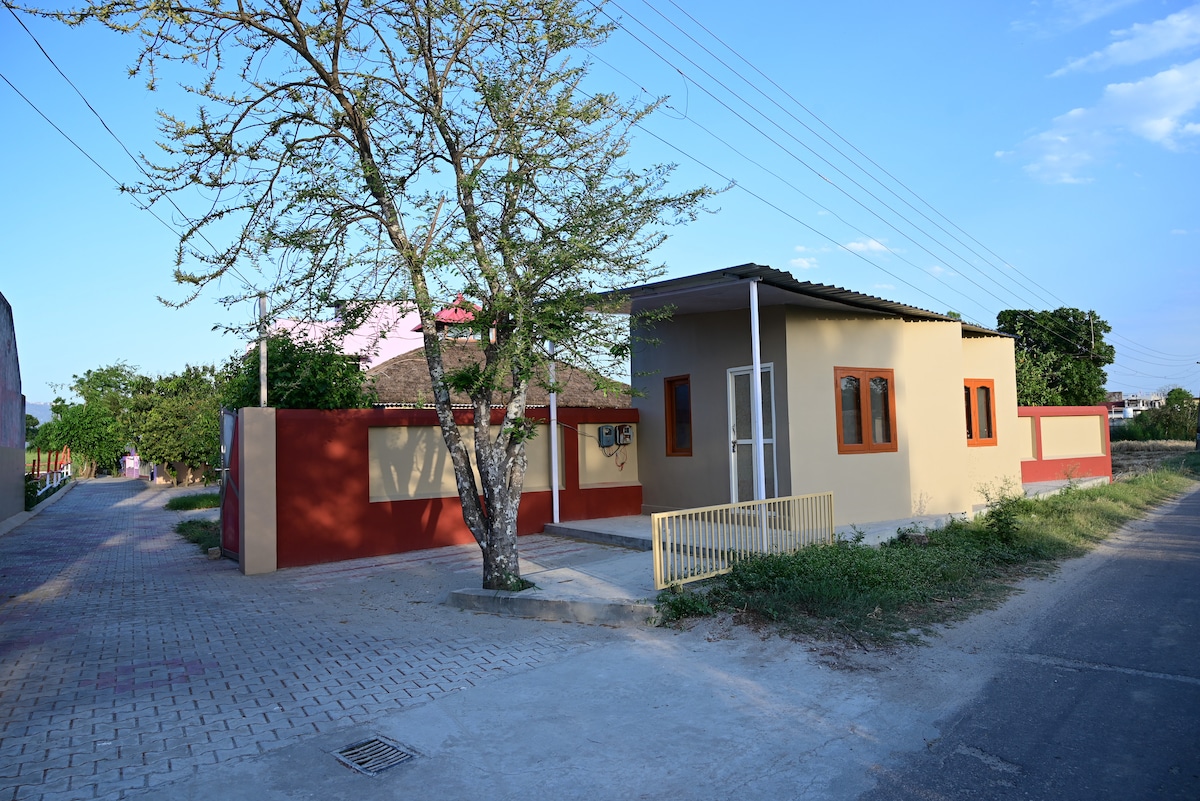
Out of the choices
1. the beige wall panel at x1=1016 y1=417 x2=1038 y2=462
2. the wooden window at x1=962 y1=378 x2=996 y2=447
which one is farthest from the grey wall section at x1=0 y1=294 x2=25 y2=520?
the beige wall panel at x1=1016 y1=417 x2=1038 y2=462

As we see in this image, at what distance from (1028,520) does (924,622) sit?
5.69 meters

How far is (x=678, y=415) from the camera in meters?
12.7

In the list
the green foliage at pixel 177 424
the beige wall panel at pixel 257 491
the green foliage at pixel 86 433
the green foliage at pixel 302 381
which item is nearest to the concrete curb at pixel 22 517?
the green foliage at pixel 177 424

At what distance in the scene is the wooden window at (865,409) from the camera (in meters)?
11.1

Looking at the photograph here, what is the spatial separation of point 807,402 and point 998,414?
5.97 metres

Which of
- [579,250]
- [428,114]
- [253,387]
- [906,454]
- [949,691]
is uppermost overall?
[428,114]

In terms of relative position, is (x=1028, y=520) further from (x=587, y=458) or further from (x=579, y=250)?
(x=579, y=250)

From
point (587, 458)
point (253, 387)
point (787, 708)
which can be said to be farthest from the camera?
point (587, 458)

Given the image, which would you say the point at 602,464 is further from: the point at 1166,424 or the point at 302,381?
the point at 1166,424

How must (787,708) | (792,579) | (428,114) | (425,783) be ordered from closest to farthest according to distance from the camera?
(425,783)
(787,708)
(792,579)
(428,114)

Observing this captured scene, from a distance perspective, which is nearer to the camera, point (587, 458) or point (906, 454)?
point (906, 454)

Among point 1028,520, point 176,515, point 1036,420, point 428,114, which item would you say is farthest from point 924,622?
point 176,515

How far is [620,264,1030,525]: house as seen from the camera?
10.6 metres

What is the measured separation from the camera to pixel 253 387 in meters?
10.7
